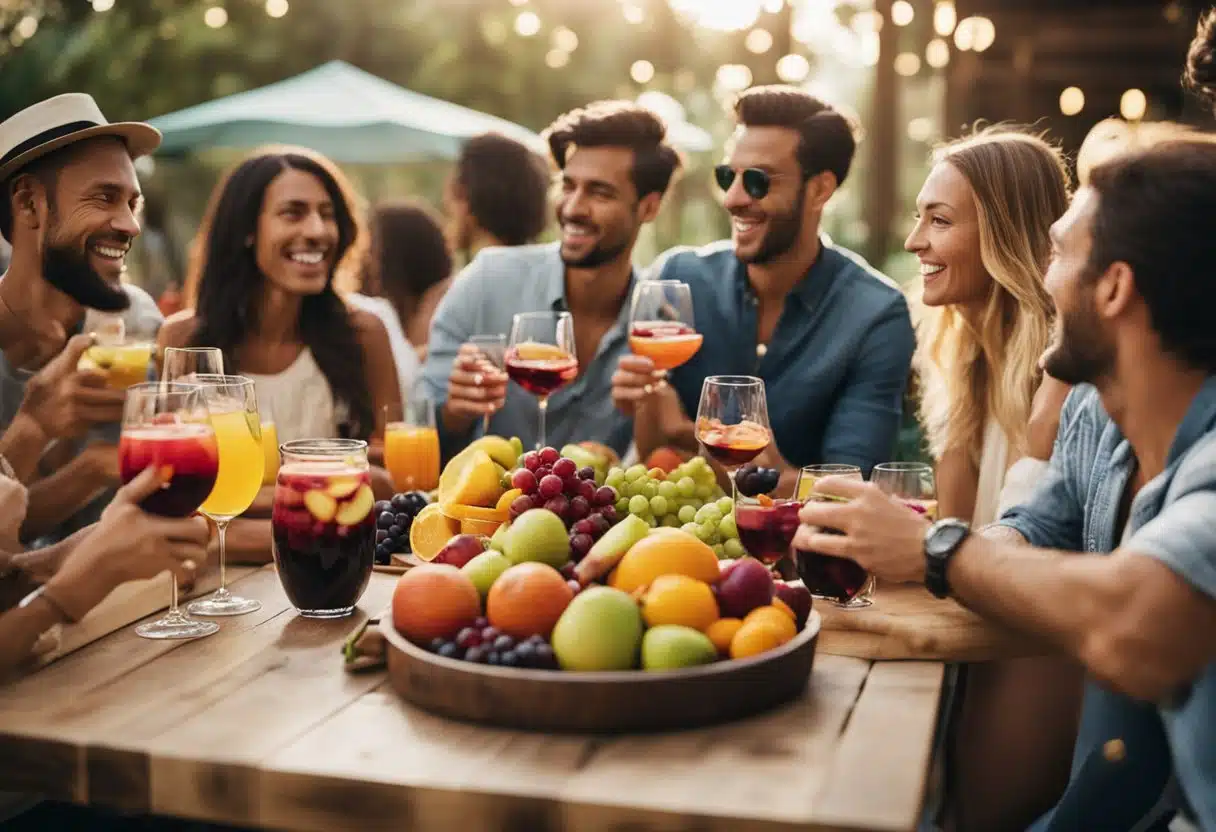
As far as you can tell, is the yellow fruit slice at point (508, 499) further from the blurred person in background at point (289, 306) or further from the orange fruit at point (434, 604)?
the blurred person in background at point (289, 306)

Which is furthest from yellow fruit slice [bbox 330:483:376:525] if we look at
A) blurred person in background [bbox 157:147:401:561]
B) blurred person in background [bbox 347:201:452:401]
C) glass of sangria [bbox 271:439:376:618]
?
blurred person in background [bbox 347:201:452:401]

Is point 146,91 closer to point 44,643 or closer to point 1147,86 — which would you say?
point 1147,86

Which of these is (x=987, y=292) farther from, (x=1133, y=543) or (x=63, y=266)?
(x=63, y=266)

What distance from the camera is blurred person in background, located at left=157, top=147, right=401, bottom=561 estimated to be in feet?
13.6

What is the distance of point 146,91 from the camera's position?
13.9 m

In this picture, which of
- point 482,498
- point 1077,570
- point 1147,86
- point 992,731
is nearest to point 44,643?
point 482,498

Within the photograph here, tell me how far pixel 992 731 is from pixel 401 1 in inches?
523

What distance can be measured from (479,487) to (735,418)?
578mm

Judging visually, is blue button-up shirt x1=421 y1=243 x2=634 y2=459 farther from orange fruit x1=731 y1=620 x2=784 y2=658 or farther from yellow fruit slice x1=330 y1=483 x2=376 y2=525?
orange fruit x1=731 y1=620 x2=784 y2=658

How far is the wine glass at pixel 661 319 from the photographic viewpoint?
3539 millimetres

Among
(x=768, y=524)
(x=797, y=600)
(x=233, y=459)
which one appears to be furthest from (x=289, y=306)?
(x=797, y=600)

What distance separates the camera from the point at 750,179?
162 inches

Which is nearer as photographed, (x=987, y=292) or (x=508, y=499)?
(x=508, y=499)

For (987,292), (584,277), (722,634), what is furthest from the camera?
(584,277)
